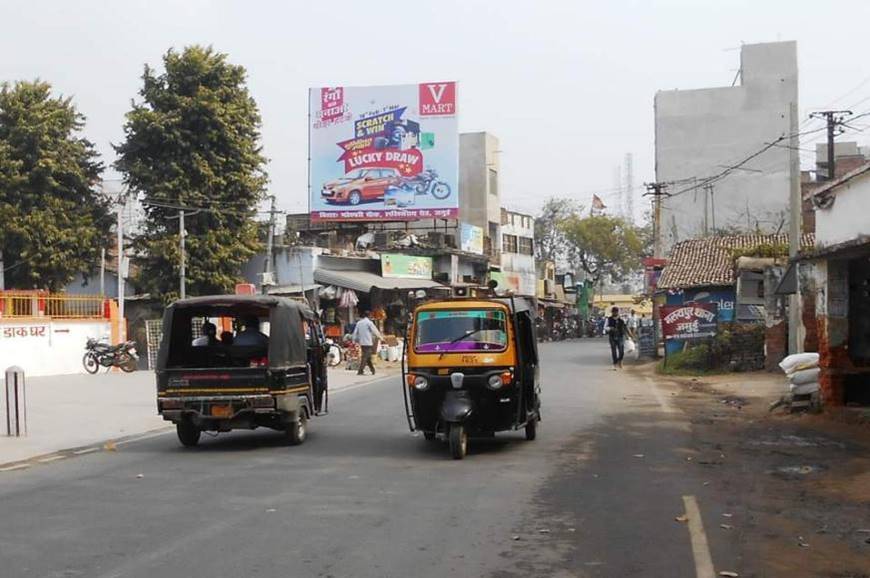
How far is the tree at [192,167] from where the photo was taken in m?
39.6

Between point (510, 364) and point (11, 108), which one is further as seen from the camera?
point (11, 108)

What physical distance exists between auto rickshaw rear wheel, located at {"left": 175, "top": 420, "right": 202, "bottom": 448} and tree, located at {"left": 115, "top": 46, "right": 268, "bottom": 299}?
26.5 m

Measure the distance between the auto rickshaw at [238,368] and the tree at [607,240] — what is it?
221ft

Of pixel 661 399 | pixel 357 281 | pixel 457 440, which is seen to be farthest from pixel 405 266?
pixel 457 440

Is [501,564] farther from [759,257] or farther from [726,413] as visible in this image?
[759,257]

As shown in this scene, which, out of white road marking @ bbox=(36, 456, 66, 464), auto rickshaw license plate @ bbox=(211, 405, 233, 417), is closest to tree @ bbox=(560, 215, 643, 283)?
auto rickshaw license plate @ bbox=(211, 405, 233, 417)

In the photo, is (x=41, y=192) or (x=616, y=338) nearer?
(x=616, y=338)

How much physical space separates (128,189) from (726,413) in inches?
1171

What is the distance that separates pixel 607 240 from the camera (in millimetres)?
80812

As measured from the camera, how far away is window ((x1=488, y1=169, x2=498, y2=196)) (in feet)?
218

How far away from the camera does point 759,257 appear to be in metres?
30.4

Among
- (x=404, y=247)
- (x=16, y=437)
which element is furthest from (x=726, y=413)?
(x=404, y=247)

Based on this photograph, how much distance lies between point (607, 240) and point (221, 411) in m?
70.1

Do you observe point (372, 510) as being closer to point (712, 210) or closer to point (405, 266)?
point (405, 266)
